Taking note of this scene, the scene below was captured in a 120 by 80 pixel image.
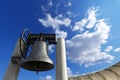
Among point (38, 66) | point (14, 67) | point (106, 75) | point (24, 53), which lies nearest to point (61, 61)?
point (38, 66)

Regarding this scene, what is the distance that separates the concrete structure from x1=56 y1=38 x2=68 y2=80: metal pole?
2038cm

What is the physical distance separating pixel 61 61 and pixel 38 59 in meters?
1.41

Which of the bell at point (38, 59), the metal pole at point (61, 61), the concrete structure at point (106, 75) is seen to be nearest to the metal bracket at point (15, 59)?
the bell at point (38, 59)

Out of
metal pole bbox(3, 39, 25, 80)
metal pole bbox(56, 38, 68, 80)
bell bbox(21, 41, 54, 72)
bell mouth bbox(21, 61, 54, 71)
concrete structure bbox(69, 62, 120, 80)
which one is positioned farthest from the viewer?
concrete structure bbox(69, 62, 120, 80)

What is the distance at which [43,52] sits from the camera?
37.6 ft

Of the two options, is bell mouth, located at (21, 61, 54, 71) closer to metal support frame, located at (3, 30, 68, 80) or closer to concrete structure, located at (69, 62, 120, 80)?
metal support frame, located at (3, 30, 68, 80)

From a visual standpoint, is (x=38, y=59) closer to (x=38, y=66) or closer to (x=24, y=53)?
(x=38, y=66)

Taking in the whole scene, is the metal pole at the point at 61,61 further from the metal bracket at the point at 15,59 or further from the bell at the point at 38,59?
the metal bracket at the point at 15,59

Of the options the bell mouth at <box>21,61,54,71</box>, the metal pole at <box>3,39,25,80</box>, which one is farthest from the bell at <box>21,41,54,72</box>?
the metal pole at <box>3,39,25,80</box>

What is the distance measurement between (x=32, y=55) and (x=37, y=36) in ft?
5.89

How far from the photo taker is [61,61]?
11.6m

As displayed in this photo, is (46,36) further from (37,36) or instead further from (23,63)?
(23,63)

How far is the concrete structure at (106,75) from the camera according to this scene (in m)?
32.2

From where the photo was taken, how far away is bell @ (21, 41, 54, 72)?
1091cm
